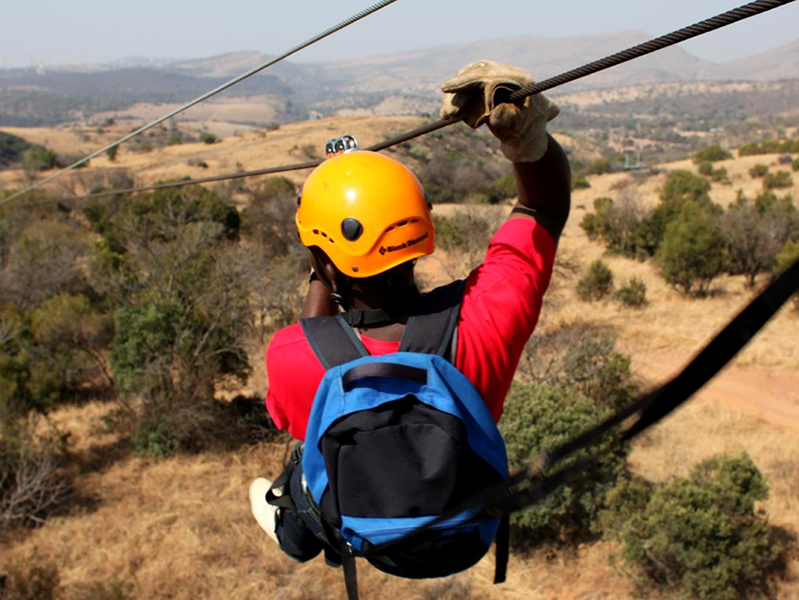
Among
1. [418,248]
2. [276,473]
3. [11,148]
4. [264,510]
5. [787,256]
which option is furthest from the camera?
[11,148]

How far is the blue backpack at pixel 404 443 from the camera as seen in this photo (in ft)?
5.56

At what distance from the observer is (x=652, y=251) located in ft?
75.0

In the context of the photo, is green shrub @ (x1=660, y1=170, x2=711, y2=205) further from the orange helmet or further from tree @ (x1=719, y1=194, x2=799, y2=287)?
the orange helmet

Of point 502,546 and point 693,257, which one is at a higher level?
point 502,546

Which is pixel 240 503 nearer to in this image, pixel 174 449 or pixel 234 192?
pixel 174 449

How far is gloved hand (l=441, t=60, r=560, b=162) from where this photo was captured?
73.7 inches

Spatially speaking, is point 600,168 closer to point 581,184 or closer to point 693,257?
point 581,184

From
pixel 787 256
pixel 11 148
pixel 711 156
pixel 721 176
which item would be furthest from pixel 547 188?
pixel 11 148

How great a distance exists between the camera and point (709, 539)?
7.96m

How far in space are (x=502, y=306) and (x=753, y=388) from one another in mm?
13427

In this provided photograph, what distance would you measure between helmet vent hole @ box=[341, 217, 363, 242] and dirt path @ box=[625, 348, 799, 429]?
11827 millimetres

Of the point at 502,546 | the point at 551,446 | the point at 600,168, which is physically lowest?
the point at 600,168

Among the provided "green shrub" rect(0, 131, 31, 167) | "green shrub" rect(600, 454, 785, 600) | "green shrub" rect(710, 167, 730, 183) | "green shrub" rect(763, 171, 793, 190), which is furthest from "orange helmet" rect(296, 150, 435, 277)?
"green shrub" rect(0, 131, 31, 167)

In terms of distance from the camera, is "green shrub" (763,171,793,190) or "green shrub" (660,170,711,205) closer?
"green shrub" (660,170,711,205)
